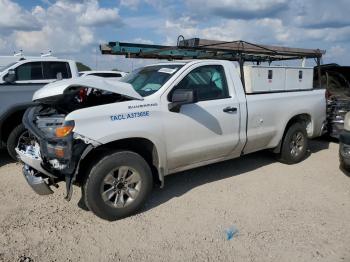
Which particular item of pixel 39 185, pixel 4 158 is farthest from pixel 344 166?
pixel 4 158

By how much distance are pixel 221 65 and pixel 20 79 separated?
16.5 ft

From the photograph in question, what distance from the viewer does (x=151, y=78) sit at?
193 inches

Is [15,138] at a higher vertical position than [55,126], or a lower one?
lower

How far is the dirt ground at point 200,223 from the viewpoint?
358 cm

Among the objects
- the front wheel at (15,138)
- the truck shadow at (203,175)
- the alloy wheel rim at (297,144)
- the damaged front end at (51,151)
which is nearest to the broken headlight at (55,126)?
the damaged front end at (51,151)

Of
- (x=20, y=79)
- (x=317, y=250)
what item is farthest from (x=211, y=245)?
(x=20, y=79)

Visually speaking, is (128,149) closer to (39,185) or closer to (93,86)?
(93,86)

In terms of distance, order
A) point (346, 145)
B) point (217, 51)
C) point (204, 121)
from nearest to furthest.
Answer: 1. point (204, 121)
2. point (346, 145)
3. point (217, 51)

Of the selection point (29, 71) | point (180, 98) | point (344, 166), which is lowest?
point (344, 166)

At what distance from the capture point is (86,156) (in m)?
4.10

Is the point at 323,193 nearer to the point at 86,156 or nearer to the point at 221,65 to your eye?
the point at 221,65

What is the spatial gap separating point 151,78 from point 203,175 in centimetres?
182

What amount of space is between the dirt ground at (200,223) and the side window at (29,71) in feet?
10.2

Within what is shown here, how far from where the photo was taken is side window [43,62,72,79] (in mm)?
8398
